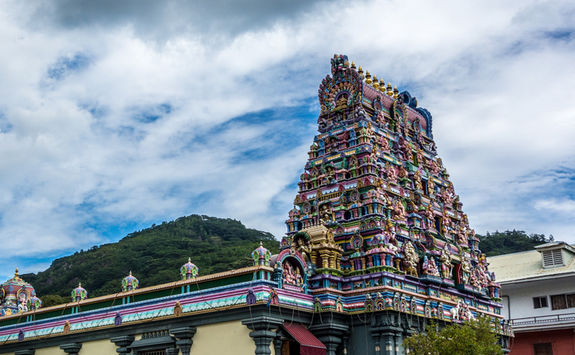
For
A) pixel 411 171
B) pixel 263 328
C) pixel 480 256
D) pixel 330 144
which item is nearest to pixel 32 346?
pixel 263 328

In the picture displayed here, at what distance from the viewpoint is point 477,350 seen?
84.0ft

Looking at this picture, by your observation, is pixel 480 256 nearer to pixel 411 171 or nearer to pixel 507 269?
pixel 411 171

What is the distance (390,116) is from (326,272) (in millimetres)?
12895

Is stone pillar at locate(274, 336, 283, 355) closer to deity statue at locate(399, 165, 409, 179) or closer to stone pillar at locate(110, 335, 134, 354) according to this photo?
stone pillar at locate(110, 335, 134, 354)

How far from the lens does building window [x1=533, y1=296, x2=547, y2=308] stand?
139 feet

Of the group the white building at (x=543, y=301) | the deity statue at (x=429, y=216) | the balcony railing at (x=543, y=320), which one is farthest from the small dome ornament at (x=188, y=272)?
the balcony railing at (x=543, y=320)

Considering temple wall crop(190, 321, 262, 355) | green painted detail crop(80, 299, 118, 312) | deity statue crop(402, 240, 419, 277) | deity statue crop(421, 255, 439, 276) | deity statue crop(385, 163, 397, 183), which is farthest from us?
deity statue crop(385, 163, 397, 183)

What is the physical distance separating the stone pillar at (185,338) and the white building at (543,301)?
24602mm

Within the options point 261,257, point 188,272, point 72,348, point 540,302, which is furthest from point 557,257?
point 72,348

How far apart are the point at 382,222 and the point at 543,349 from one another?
18.7 meters

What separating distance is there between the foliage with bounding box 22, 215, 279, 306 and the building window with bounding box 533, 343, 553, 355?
3392 centimetres

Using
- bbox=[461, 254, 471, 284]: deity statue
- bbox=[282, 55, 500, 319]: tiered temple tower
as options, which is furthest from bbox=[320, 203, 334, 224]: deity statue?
bbox=[461, 254, 471, 284]: deity statue

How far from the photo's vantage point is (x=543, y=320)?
41.0m

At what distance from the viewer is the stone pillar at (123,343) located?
98.7 feet
